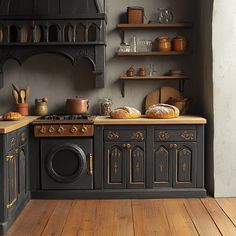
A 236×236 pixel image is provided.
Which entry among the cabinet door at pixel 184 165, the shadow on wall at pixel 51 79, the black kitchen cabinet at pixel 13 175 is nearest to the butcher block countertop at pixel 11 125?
the black kitchen cabinet at pixel 13 175

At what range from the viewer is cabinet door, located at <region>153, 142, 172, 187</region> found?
15.0 ft

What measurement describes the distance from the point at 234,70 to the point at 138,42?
1.19 meters

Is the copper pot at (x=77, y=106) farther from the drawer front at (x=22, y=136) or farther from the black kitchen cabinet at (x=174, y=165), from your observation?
the black kitchen cabinet at (x=174, y=165)

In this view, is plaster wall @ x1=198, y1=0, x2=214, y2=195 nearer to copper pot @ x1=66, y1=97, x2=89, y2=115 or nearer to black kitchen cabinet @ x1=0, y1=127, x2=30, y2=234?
copper pot @ x1=66, y1=97, x2=89, y2=115

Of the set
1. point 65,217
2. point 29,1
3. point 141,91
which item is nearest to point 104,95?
point 141,91

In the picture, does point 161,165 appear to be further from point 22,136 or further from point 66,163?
point 22,136

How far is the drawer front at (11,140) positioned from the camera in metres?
3.67

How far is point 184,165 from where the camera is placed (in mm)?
4570

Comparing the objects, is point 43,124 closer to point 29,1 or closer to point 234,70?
point 29,1

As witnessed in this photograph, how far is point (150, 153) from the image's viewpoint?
456 cm

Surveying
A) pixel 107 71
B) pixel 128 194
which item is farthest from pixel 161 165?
pixel 107 71

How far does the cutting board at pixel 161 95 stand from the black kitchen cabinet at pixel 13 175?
4.88 ft

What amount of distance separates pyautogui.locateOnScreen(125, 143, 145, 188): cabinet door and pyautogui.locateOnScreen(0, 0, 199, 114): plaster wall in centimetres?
81

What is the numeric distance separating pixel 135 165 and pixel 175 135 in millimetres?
506
